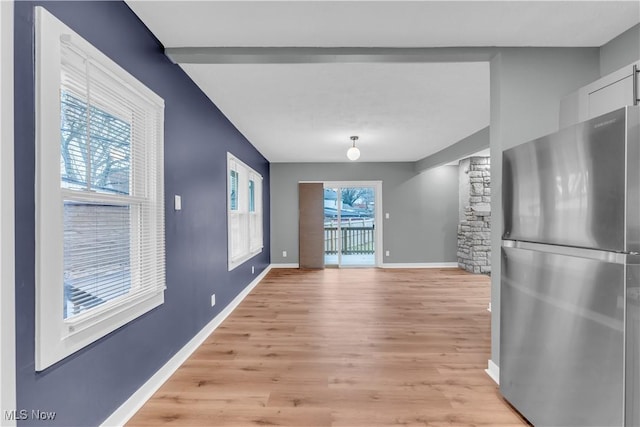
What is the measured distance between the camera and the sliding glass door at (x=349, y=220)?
694cm

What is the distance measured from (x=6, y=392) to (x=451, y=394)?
2.34 m

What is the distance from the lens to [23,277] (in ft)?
3.68

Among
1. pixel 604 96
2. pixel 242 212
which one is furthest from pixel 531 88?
pixel 242 212

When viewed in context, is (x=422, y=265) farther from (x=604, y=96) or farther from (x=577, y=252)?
(x=577, y=252)

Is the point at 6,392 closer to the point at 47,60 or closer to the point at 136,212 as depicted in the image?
the point at 136,212

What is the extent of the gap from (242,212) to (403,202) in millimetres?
3904

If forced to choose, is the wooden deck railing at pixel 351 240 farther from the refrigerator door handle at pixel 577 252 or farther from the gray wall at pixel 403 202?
the refrigerator door handle at pixel 577 252

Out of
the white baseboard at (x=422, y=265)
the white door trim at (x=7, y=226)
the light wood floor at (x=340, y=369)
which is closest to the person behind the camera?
the white door trim at (x=7, y=226)

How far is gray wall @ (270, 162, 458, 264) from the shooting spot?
6.80 metres

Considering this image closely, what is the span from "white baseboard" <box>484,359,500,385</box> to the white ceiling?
2.38 m

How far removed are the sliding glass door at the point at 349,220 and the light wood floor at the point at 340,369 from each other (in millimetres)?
2909

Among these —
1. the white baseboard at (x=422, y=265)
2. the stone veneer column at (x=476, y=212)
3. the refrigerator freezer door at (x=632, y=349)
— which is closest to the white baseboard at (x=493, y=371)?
the refrigerator freezer door at (x=632, y=349)

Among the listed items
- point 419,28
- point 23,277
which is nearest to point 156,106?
point 23,277

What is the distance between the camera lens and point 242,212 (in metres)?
4.60
